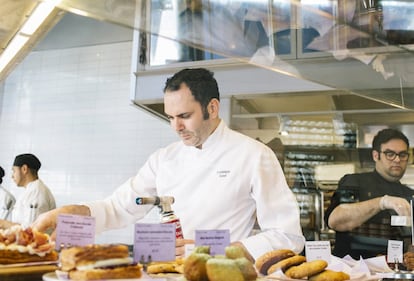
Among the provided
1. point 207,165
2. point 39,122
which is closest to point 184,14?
point 207,165

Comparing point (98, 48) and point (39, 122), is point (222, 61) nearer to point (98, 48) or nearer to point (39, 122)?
point (98, 48)

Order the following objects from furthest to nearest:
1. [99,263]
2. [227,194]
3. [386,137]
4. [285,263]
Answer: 1. [386,137]
2. [227,194]
3. [285,263]
4. [99,263]

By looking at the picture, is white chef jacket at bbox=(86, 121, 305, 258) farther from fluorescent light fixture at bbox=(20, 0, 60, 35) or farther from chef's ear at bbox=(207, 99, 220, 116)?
fluorescent light fixture at bbox=(20, 0, 60, 35)

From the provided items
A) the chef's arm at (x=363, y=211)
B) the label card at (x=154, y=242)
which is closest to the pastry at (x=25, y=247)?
the label card at (x=154, y=242)

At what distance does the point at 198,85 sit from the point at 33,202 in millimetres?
902

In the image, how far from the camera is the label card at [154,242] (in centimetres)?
86

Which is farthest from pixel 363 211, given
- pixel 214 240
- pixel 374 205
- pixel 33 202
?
pixel 214 240

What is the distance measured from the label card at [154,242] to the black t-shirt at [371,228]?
4.78 feet

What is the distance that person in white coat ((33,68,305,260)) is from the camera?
1.44 m

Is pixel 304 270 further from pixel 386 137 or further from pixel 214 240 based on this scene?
pixel 386 137

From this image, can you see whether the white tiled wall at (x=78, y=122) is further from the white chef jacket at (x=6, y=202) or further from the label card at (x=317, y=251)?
the label card at (x=317, y=251)

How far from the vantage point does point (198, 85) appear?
155cm

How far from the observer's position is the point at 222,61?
2113 mm

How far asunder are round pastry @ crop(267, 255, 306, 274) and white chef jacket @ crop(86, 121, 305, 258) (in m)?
0.27
